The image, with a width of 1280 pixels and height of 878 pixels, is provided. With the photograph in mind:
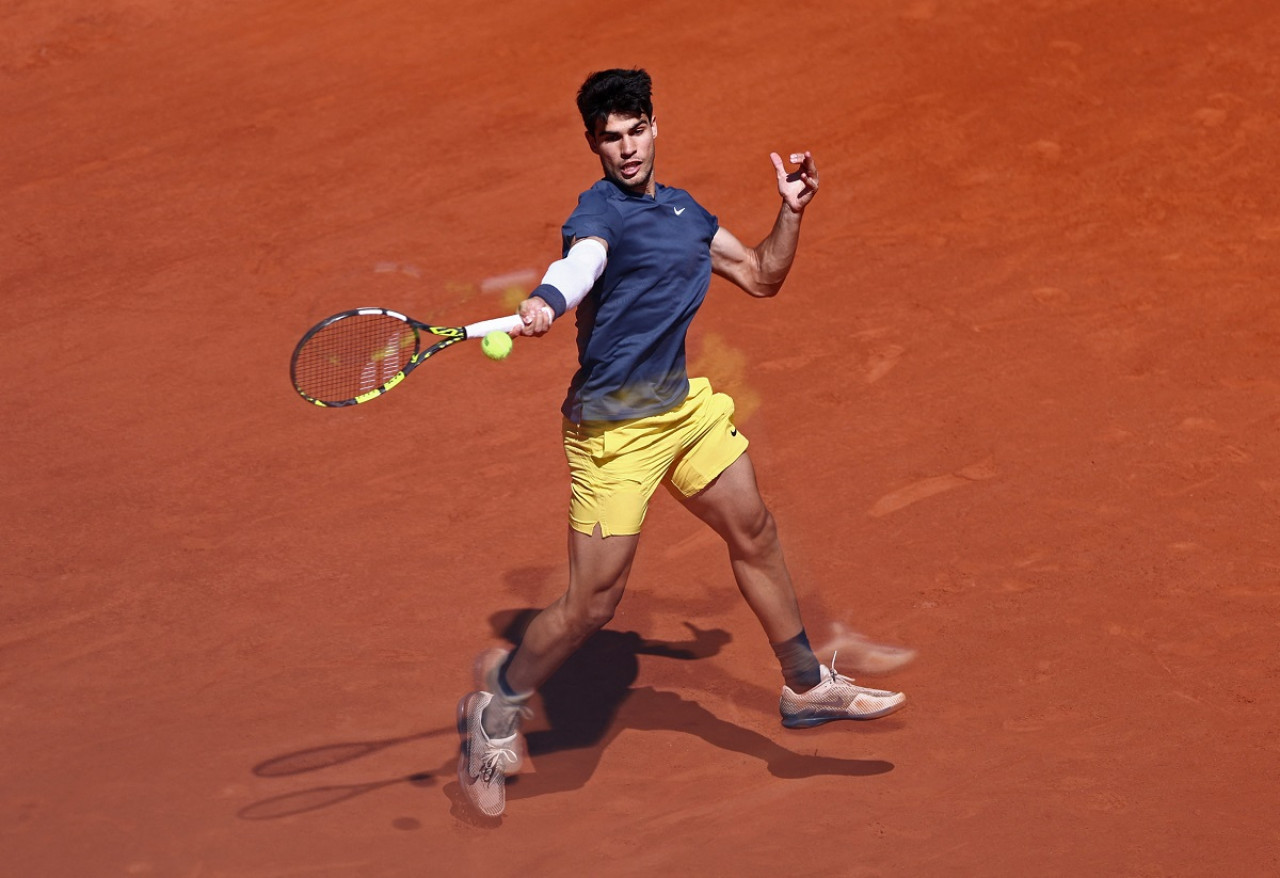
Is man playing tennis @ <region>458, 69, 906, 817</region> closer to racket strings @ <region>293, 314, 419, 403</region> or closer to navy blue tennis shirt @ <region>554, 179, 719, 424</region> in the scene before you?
navy blue tennis shirt @ <region>554, 179, 719, 424</region>

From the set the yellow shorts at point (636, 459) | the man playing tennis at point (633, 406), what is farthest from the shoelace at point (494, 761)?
the yellow shorts at point (636, 459)

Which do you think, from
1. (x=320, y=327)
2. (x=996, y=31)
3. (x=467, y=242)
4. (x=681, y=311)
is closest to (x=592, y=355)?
(x=681, y=311)

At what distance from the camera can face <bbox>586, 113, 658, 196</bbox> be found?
4.72 meters

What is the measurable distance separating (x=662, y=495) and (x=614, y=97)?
9.44ft

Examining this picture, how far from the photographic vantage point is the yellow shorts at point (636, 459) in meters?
4.90

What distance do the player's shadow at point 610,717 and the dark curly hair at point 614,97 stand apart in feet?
7.19

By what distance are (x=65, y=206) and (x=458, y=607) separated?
5.03 metres

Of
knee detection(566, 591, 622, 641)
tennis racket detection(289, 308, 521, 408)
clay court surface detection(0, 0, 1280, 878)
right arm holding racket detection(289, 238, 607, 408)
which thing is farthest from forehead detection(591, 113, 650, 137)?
clay court surface detection(0, 0, 1280, 878)

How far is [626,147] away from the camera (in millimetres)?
4727

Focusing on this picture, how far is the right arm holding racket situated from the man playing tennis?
17 mm

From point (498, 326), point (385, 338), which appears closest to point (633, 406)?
point (498, 326)

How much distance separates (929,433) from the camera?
7.32m

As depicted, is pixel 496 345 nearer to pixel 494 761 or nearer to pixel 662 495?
pixel 494 761

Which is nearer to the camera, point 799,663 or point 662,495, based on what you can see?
point 799,663
